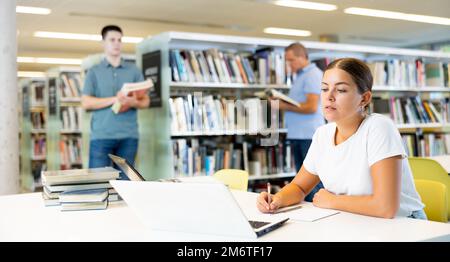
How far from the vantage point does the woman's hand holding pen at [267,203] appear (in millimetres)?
1875

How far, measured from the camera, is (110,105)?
426 centimetres

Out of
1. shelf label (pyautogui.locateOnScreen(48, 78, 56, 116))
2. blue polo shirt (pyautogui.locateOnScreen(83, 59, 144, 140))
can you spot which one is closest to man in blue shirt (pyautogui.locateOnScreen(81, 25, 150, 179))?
blue polo shirt (pyautogui.locateOnScreen(83, 59, 144, 140))

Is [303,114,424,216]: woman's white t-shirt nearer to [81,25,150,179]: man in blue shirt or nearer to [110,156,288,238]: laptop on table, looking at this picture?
[110,156,288,238]: laptop on table

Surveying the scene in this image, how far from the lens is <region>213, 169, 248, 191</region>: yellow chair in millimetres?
Answer: 2631

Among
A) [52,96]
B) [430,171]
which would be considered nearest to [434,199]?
[430,171]

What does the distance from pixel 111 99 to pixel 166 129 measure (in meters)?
0.68

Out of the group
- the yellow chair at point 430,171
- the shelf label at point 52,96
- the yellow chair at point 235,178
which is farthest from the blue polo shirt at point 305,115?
the shelf label at point 52,96

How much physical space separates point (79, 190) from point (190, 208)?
0.87 meters

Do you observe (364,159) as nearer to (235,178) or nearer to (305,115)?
(235,178)

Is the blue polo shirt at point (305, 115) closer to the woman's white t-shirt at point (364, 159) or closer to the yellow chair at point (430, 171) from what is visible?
the yellow chair at point (430, 171)

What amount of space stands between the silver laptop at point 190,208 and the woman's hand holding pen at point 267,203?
0.26 m
